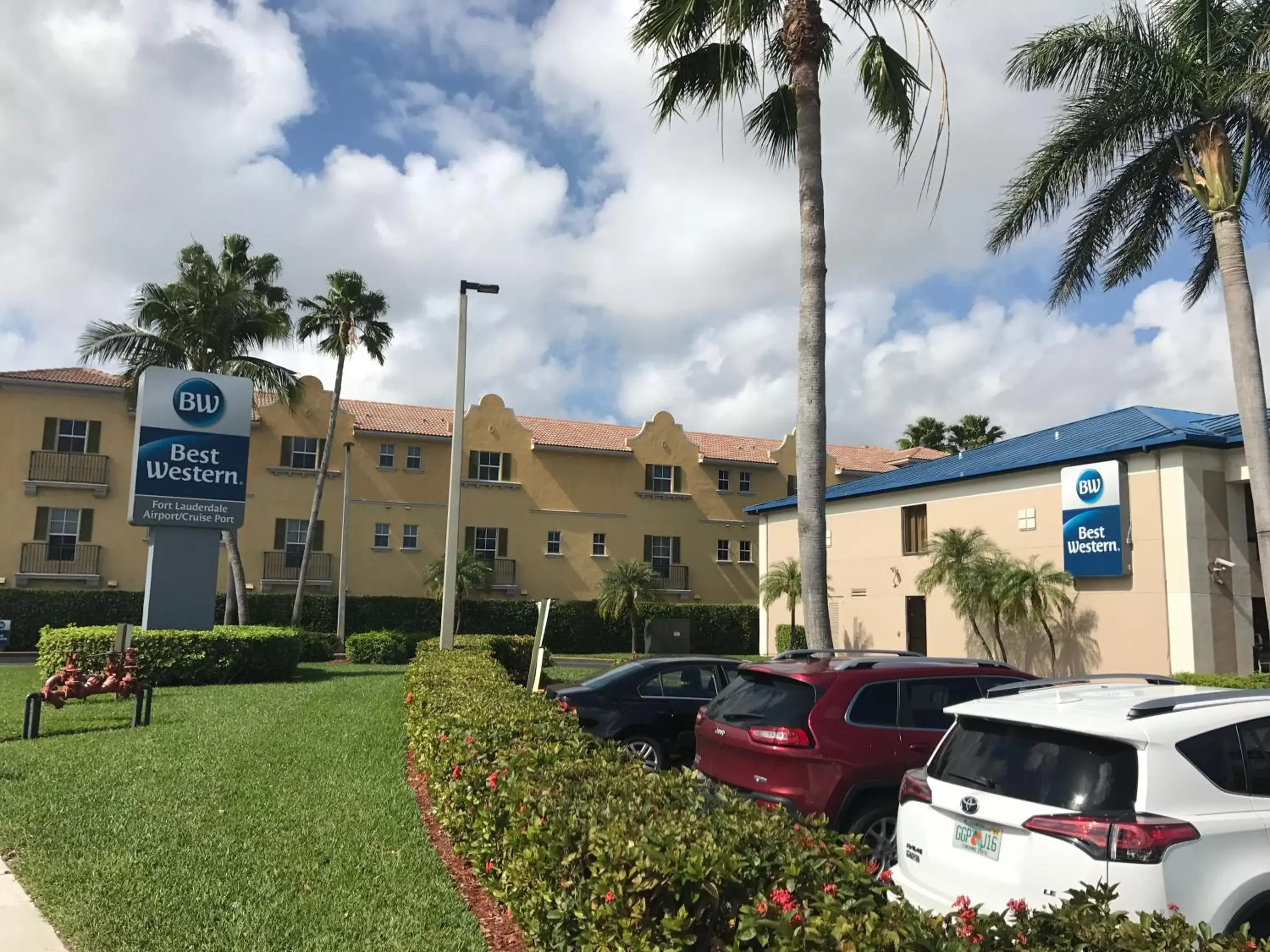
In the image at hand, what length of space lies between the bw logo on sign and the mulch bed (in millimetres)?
16296

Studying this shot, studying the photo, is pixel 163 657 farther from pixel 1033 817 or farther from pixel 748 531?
pixel 748 531

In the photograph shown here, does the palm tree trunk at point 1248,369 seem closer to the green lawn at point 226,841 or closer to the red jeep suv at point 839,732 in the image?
the red jeep suv at point 839,732

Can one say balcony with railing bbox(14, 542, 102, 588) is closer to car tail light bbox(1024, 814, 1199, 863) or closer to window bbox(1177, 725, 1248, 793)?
car tail light bbox(1024, 814, 1199, 863)

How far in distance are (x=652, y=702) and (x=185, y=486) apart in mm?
14797

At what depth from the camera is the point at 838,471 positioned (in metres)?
47.7

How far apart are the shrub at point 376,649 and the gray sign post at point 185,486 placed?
10.2 m

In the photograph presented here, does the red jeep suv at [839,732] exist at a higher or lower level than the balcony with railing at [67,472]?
lower

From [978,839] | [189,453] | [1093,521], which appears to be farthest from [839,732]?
[189,453]

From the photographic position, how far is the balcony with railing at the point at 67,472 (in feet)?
120

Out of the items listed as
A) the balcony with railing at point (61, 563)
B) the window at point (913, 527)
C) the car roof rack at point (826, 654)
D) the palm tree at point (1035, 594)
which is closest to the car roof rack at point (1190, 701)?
the car roof rack at point (826, 654)

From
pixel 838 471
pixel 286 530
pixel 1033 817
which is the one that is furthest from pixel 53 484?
pixel 1033 817

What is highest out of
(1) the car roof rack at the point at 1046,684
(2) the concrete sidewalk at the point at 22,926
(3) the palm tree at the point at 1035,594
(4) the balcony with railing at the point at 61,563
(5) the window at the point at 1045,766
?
(4) the balcony with railing at the point at 61,563

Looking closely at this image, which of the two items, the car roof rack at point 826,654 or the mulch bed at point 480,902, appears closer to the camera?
the mulch bed at point 480,902

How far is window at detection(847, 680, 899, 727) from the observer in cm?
714
